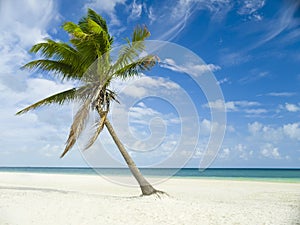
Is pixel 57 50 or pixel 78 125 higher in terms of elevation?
pixel 57 50

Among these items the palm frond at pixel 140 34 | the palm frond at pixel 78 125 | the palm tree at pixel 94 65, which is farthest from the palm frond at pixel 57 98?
the palm frond at pixel 140 34

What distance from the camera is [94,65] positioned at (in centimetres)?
732

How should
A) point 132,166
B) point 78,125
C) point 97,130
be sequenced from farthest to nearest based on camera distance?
point 132,166 < point 97,130 < point 78,125

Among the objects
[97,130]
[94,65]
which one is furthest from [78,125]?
[94,65]

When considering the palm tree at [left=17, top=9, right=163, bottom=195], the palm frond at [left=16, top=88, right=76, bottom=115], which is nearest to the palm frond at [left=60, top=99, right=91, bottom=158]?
the palm tree at [left=17, top=9, right=163, bottom=195]

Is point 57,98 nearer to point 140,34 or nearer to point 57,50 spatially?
point 57,50

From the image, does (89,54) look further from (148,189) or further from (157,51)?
(148,189)

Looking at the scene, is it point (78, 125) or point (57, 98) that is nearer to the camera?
point (78, 125)

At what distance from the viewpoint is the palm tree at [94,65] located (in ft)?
22.6

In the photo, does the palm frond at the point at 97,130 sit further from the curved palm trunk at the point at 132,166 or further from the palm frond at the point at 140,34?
the palm frond at the point at 140,34

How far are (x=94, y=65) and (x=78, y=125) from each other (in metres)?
1.52

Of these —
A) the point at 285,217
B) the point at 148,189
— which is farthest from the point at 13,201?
the point at 285,217

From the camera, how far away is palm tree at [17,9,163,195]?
6898 mm

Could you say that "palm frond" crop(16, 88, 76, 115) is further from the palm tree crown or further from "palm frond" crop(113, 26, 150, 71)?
"palm frond" crop(113, 26, 150, 71)
